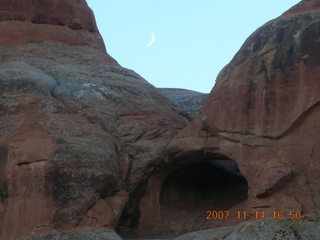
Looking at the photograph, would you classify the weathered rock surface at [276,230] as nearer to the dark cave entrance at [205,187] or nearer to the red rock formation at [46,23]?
the dark cave entrance at [205,187]

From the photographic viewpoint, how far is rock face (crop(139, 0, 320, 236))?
1380 centimetres

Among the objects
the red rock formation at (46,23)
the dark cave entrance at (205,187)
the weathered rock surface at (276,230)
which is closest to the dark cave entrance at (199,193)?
the dark cave entrance at (205,187)

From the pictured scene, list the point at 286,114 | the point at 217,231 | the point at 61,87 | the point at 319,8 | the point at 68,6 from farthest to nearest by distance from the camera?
the point at 68,6 → the point at 61,87 → the point at 319,8 → the point at 286,114 → the point at 217,231

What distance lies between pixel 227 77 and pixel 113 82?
11.9ft

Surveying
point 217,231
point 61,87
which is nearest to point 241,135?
point 217,231

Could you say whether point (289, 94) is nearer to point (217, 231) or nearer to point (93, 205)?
point (217, 231)

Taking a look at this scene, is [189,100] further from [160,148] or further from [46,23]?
[160,148]

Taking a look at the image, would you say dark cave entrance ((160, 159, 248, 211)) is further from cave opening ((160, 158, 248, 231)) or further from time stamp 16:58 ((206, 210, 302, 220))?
time stamp 16:58 ((206, 210, 302, 220))

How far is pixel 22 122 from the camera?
15.1m

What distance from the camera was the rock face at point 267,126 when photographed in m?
13.8

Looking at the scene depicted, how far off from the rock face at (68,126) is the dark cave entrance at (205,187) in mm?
1041

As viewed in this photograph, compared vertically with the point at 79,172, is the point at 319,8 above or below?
above

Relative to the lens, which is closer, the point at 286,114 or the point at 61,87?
the point at 286,114

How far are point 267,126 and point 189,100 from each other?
8045 millimetres
